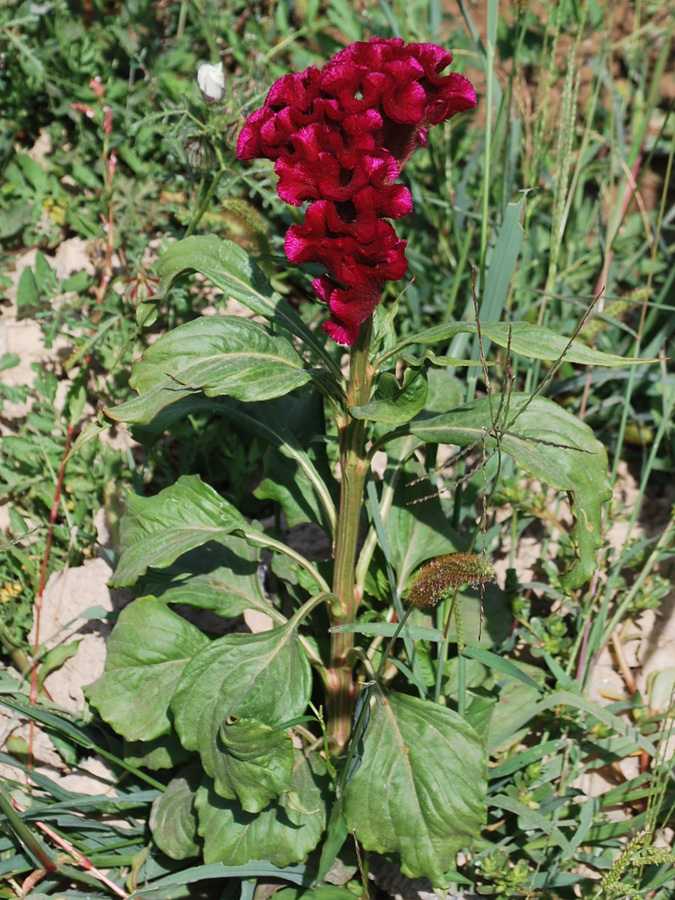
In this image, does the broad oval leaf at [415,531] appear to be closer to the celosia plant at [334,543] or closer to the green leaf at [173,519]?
the celosia plant at [334,543]

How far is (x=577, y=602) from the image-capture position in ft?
7.52

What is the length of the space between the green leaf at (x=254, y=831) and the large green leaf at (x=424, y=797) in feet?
0.43

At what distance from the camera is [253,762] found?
1704 millimetres

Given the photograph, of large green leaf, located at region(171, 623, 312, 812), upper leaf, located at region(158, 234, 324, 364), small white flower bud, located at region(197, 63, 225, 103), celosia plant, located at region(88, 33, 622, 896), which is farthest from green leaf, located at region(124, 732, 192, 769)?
small white flower bud, located at region(197, 63, 225, 103)

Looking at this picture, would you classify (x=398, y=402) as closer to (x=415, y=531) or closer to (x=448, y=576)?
(x=448, y=576)

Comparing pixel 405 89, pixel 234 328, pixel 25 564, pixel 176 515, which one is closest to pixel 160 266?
pixel 234 328

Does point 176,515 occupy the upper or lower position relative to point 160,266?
lower

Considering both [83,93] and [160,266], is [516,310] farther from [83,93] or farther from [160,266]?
[83,93]

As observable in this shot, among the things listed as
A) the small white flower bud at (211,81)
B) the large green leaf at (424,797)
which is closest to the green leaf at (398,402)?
the large green leaf at (424,797)

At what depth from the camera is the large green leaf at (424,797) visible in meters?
1.78

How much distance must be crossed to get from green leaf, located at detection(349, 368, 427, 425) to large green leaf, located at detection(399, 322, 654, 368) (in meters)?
0.10

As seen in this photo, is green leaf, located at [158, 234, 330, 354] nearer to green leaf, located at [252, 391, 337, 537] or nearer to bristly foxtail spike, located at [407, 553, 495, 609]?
green leaf, located at [252, 391, 337, 537]

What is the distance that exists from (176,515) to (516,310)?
1461 millimetres

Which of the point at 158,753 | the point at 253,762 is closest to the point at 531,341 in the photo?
the point at 253,762
